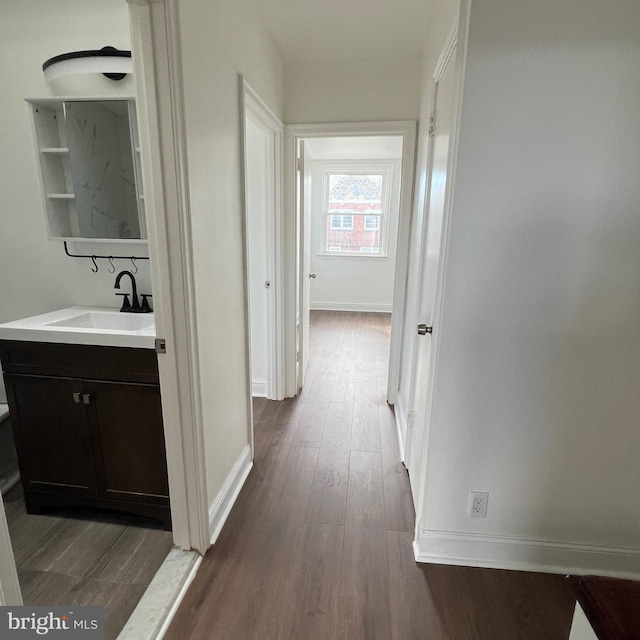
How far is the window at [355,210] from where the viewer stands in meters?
5.95

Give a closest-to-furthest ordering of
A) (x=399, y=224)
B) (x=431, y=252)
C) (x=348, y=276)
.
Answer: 1. (x=431, y=252)
2. (x=399, y=224)
3. (x=348, y=276)

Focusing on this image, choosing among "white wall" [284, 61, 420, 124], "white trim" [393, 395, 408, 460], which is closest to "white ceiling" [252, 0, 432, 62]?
"white wall" [284, 61, 420, 124]

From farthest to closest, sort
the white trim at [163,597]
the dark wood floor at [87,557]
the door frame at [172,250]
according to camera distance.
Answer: the dark wood floor at [87,557] < the white trim at [163,597] < the door frame at [172,250]

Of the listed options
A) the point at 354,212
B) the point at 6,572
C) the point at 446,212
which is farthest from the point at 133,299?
the point at 354,212

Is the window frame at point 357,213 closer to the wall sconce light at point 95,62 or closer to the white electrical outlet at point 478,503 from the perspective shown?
the wall sconce light at point 95,62

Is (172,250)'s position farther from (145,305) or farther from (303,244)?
(303,244)

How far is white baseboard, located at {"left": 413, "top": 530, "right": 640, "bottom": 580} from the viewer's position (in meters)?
1.48

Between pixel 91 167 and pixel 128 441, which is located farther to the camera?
pixel 91 167

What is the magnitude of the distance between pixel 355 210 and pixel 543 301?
5.10m

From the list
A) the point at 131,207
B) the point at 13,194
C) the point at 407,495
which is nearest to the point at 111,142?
the point at 131,207

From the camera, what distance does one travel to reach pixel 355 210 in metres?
6.10

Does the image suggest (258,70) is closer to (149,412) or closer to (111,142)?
(111,142)

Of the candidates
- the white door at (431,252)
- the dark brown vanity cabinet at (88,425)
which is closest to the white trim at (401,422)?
the white door at (431,252)

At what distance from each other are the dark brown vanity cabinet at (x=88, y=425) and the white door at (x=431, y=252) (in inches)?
45.2
